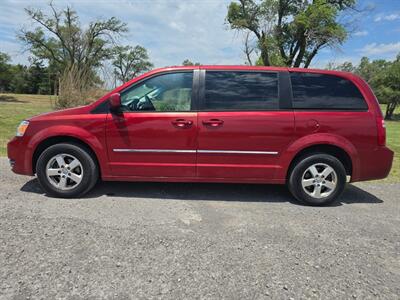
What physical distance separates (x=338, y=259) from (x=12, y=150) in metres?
4.30

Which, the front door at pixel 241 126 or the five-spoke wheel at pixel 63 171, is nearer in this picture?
the front door at pixel 241 126

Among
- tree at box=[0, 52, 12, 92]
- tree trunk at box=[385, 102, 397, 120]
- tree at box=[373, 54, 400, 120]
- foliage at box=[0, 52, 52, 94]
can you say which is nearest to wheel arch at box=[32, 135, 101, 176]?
tree at box=[373, 54, 400, 120]

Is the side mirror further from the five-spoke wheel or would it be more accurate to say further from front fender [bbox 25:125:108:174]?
the five-spoke wheel

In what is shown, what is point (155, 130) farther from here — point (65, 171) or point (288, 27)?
point (288, 27)

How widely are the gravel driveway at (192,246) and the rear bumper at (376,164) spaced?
0.48m

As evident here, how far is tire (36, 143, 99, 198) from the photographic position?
13.8 ft

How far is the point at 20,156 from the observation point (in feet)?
14.0

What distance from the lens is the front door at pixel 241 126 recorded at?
4109 millimetres

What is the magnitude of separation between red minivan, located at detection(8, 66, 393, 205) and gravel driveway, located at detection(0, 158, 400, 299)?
0.41 m

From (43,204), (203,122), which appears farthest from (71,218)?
(203,122)

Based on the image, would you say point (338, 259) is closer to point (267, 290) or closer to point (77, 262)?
point (267, 290)

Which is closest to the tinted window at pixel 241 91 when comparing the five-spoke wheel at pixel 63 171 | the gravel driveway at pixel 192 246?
the gravel driveway at pixel 192 246

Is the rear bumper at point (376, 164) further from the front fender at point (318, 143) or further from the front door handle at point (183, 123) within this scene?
the front door handle at point (183, 123)

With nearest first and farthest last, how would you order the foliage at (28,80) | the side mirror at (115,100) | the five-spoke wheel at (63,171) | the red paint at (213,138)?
1. the side mirror at (115,100)
2. the red paint at (213,138)
3. the five-spoke wheel at (63,171)
4. the foliage at (28,80)
